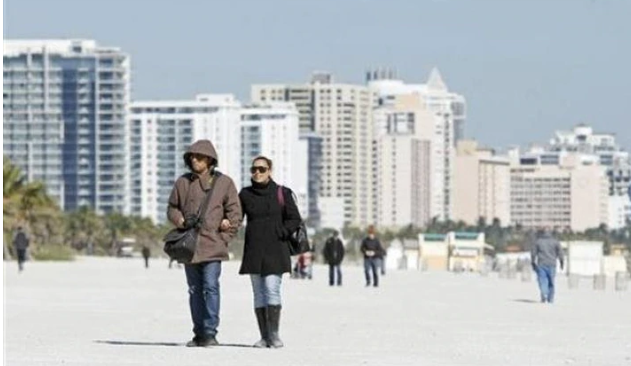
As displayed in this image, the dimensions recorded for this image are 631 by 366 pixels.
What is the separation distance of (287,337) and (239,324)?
262 centimetres

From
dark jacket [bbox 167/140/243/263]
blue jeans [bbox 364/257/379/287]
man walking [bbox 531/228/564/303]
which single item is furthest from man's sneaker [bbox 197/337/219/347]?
blue jeans [bbox 364/257/379/287]

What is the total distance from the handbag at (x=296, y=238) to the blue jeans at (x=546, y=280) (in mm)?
13934

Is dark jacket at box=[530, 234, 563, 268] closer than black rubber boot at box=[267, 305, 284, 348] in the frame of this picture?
No

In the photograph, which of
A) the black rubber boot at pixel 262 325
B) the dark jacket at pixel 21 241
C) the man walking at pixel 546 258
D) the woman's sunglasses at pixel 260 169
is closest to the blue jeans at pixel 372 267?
the man walking at pixel 546 258

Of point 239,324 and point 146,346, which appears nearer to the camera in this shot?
point 146,346

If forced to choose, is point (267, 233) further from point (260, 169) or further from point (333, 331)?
point (333, 331)

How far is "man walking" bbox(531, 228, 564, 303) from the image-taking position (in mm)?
29891

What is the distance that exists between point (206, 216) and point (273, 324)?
3.39 feet

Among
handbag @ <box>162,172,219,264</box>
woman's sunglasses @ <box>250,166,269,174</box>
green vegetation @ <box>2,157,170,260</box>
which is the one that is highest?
woman's sunglasses @ <box>250,166,269,174</box>

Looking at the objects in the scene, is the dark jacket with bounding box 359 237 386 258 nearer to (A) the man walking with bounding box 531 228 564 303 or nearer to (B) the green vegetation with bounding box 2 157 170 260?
(A) the man walking with bounding box 531 228 564 303

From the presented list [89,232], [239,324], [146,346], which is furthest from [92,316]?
[89,232]

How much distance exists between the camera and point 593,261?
78438mm

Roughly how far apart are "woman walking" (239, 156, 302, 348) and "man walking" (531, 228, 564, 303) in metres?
14.0

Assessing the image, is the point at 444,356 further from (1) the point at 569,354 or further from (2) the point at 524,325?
(2) the point at 524,325
